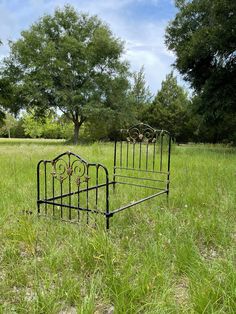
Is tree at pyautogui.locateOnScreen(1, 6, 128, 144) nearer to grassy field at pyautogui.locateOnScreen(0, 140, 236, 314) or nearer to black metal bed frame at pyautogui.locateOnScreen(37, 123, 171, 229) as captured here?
black metal bed frame at pyautogui.locateOnScreen(37, 123, 171, 229)

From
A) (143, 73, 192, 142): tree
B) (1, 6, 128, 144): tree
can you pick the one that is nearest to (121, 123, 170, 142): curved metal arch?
(1, 6, 128, 144): tree

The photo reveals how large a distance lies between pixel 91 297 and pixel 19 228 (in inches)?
49.5

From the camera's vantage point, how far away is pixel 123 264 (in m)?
2.04

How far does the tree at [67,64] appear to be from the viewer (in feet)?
66.8

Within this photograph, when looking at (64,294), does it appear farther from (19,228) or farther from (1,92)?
(1,92)

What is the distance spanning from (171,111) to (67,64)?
31.9 ft

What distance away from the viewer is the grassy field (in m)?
1.64

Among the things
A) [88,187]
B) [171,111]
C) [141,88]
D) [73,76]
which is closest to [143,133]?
[88,187]

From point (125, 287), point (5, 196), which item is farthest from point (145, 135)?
point (125, 287)

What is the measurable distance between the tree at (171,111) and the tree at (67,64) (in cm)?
498

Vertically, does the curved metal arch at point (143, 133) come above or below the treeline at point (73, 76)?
below

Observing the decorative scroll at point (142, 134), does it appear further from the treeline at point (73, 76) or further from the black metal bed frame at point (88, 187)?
the treeline at point (73, 76)

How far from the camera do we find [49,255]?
2172mm

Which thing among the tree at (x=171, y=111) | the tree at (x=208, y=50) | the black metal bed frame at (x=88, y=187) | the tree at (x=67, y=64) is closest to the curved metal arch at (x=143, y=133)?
the black metal bed frame at (x=88, y=187)
